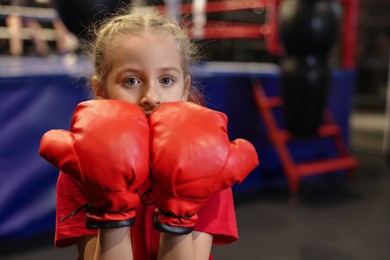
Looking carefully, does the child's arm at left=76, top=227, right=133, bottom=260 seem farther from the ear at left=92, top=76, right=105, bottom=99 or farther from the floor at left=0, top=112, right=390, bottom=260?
the floor at left=0, top=112, right=390, bottom=260

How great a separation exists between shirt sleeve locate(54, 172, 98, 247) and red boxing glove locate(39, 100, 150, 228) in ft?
0.36

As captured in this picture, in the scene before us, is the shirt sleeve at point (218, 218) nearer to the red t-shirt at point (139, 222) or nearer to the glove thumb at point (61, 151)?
the red t-shirt at point (139, 222)

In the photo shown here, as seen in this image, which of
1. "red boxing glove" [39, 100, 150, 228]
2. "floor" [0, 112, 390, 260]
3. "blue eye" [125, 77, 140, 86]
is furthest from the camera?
"floor" [0, 112, 390, 260]

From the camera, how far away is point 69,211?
2.14 ft

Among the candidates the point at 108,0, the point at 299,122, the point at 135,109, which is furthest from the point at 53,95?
the point at 135,109

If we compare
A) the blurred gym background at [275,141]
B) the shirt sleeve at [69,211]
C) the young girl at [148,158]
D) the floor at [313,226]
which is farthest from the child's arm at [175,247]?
the floor at [313,226]

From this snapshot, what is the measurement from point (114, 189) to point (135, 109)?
0.35ft

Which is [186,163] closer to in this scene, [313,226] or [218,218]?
[218,218]

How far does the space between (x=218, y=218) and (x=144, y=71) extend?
241 millimetres

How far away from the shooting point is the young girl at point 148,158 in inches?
20.8

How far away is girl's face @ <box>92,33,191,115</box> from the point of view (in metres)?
0.61

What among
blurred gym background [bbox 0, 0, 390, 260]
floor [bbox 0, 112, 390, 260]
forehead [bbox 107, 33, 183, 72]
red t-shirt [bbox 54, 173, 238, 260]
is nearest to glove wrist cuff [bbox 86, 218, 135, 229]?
red t-shirt [bbox 54, 173, 238, 260]

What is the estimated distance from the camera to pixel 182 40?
681 mm

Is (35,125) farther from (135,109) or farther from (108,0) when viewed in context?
(135,109)
